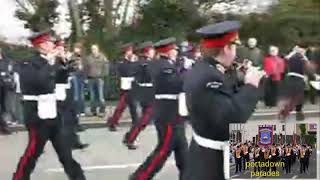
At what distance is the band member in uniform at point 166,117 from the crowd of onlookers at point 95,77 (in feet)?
14.2

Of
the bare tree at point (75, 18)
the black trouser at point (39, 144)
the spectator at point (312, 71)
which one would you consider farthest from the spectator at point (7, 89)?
the black trouser at point (39, 144)

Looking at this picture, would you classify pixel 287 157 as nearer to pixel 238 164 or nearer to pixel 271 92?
pixel 238 164

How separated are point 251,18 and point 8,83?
705cm

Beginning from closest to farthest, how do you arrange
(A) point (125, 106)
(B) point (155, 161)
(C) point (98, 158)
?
(B) point (155, 161) → (C) point (98, 158) → (A) point (125, 106)

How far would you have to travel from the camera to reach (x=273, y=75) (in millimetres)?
11797

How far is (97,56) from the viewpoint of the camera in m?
12.5

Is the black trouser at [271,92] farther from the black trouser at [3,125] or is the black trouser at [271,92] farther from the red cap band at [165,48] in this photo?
the red cap band at [165,48]

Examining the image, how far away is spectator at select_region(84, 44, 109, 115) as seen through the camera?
12484 mm

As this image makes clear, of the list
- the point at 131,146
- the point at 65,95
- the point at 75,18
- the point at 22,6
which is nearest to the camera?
the point at 65,95

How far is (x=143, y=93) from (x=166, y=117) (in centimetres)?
323

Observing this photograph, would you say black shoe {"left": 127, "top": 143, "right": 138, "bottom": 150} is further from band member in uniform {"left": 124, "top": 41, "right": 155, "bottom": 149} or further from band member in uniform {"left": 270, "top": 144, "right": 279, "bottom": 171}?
band member in uniform {"left": 270, "top": 144, "right": 279, "bottom": 171}

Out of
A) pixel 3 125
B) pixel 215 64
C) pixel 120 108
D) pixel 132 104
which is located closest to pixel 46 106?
pixel 215 64

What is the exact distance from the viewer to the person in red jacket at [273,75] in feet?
38.4

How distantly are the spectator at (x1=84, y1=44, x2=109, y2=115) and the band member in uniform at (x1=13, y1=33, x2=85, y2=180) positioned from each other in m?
6.06
